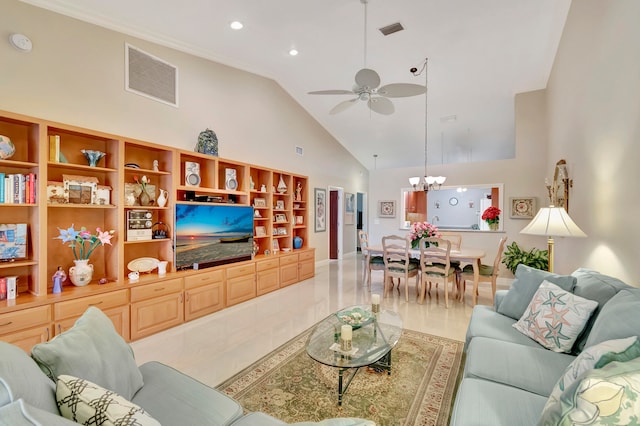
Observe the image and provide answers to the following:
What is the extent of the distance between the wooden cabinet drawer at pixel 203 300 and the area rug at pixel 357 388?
1.41m

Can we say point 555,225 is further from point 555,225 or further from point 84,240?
point 84,240

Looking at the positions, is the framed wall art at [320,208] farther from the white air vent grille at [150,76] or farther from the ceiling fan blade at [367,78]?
the ceiling fan blade at [367,78]

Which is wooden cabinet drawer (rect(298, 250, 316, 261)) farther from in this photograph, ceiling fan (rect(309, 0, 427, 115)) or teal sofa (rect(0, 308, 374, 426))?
teal sofa (rect(0, 308, 374, 426))

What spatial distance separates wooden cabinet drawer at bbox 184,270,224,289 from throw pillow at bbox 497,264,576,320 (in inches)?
131

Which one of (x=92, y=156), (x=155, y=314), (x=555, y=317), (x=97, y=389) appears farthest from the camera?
(x=155, y=314)

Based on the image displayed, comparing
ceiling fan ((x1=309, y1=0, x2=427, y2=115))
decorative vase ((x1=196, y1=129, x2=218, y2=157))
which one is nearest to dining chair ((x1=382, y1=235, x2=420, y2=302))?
ceiling fan ((x1=309, y1=0, x2=427, y2=115))

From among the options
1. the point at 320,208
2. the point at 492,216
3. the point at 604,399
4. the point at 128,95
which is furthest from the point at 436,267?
the point at 128,95

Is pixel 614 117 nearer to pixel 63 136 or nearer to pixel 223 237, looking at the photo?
pixel 223 237

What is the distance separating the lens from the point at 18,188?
2.53 metres

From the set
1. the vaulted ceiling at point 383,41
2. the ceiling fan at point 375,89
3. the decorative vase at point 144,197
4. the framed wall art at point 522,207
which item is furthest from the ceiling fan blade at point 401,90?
the framed wall art at point 522,207

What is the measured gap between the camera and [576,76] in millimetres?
3096

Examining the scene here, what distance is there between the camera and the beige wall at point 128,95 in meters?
2.71

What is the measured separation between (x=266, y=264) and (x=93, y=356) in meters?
3.53

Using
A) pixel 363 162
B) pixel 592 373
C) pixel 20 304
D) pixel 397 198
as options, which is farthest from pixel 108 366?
pixel 363 162
